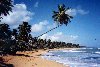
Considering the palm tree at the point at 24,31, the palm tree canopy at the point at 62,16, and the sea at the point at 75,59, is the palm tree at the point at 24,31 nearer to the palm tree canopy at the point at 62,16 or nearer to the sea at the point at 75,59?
the sea at the point at 75,59

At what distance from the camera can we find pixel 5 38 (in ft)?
120

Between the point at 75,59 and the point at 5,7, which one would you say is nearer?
the point at 5,7

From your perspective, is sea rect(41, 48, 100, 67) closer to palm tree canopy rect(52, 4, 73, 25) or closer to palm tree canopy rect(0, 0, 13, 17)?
palm tree canopy rect(52, 4, 73, 25)

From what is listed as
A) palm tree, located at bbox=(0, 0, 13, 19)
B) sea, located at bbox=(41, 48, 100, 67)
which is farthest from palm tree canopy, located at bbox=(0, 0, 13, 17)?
sea, located at bbox=(41, 48, 100, 67)

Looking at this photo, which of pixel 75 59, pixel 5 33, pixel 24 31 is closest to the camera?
pixel 5 33

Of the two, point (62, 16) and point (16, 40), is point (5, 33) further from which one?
point (62, 16)

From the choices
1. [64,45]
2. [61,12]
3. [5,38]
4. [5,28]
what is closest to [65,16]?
[61,12]

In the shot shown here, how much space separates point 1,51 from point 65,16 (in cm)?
1855

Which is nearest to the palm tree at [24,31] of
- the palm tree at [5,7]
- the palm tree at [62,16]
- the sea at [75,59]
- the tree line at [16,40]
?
the tree line at [16,40]

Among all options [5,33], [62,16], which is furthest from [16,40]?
[62,16]

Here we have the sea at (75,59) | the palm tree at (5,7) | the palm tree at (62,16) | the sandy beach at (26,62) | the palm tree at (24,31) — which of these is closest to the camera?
the sandy beach at (26,62)

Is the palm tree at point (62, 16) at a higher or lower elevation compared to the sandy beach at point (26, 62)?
higher

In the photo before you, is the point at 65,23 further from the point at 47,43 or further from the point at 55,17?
the point at 47,43

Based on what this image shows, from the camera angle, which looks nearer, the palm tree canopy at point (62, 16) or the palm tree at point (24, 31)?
the palm tree canopy at point (62, 16)
